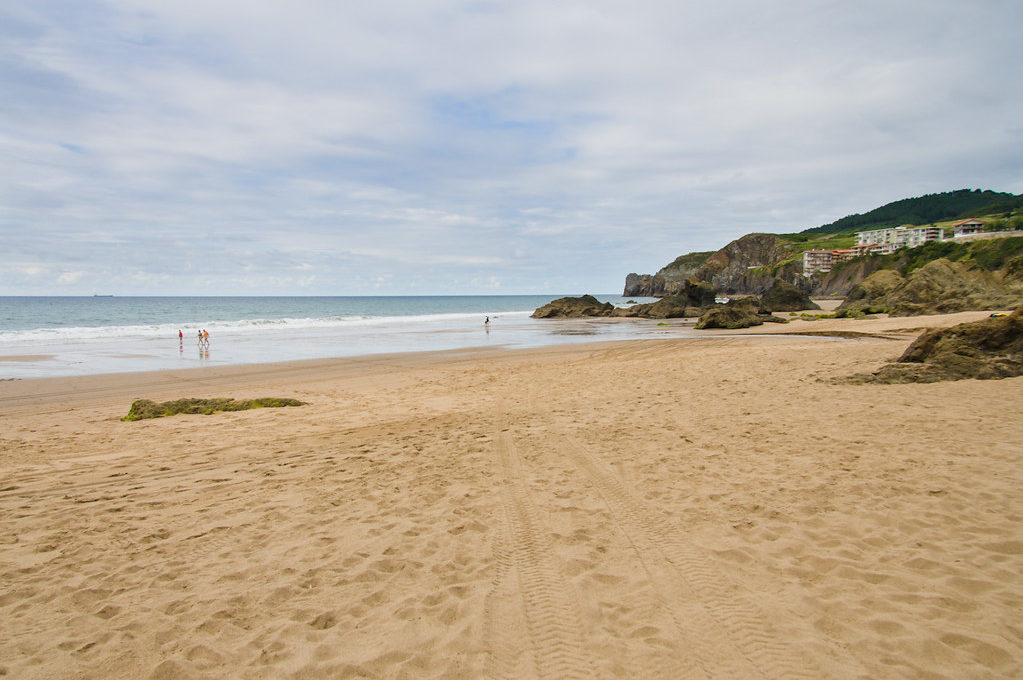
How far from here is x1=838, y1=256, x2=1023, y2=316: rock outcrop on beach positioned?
95.7ft

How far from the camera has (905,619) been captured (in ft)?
10.7

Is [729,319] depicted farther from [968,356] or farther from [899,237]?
[899,237]

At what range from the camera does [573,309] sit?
58.0 m

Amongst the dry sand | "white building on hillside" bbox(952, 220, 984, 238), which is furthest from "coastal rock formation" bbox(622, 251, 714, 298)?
the dry sand

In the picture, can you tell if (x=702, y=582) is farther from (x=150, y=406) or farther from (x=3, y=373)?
(x=3, y=373)

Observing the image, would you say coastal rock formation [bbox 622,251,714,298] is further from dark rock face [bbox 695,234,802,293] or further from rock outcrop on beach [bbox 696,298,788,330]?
rock outcrop on beach [bbox 696,298,788,330]

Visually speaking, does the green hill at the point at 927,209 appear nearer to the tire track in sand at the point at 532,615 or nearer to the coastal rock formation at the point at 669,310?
the coastal rock formation at the point at 669,310

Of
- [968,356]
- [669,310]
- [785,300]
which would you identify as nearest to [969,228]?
[785,300]

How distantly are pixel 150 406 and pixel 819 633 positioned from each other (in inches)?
452

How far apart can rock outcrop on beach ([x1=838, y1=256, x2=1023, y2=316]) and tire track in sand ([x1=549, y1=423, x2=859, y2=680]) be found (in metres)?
32.9

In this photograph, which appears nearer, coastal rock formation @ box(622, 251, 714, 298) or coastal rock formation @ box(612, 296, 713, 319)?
coastal rock formation @ box(612, 296, 713, 319)

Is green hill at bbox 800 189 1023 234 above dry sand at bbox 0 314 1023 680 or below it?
above

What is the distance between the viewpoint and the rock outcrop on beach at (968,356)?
9719 millimetres

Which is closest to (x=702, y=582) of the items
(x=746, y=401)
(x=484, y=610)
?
(x=484, y=610)
